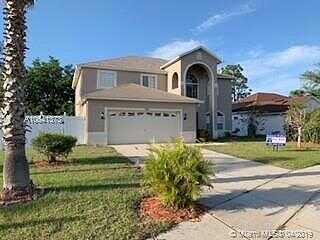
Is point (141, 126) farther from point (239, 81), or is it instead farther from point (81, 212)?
point (239, 81)

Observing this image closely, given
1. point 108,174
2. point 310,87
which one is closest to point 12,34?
point 108,174

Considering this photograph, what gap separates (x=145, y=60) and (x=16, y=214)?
28.5 meters

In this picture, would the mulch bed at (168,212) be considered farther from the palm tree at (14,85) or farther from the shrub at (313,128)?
the shrub at (313,128)

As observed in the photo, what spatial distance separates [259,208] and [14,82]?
6058mm

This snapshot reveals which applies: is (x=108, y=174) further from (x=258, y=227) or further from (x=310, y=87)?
(x=310, y=87)

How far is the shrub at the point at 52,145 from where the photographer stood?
13.7 m

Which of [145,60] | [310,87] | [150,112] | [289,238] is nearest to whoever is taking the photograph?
[289,238]

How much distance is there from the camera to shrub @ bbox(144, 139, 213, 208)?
23.2ft

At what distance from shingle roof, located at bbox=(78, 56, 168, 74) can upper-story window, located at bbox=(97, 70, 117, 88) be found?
476mm

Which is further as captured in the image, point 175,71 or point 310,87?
point 310,87

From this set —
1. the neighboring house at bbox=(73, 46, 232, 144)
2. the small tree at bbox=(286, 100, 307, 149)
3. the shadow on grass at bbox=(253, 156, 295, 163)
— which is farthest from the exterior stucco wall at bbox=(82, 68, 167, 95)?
the shadow on grass at bbox=(253, 156, 295, 163)

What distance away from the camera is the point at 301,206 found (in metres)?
7.80

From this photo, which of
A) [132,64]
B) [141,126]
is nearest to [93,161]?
[141,126]

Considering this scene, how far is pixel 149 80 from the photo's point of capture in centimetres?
3158
